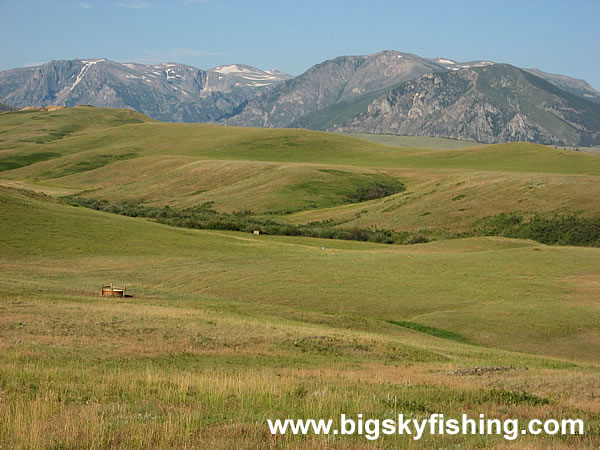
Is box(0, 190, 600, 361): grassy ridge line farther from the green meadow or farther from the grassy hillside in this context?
the grassy hillside

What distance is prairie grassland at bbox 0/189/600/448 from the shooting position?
1074 cm

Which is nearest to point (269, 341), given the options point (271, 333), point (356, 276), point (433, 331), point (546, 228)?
point (271, 333)

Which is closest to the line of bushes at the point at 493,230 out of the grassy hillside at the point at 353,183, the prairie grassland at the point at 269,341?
the grassy hillside at the point at 353,183

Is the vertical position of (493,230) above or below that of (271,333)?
below

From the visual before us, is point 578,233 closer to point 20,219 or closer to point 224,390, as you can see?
point 20,219

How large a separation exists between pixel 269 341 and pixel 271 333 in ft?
4.52

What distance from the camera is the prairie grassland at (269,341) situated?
10742 millimetres

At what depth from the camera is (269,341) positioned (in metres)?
23.5

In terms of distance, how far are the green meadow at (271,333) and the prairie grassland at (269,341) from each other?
77mm

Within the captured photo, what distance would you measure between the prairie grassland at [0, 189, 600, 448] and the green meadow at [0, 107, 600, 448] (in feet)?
0.25

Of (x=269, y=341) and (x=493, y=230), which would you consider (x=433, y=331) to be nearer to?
(x=269, y=341)

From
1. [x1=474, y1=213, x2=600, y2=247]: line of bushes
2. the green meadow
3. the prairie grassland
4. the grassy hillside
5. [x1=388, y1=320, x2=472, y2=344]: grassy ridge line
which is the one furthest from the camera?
the grassy hillside

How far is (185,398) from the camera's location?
40.7ft

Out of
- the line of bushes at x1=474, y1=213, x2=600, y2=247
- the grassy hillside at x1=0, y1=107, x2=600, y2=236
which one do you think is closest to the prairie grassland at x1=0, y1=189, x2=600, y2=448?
the line of bushes at x1=474, y1=213, x2=600, y2=247
